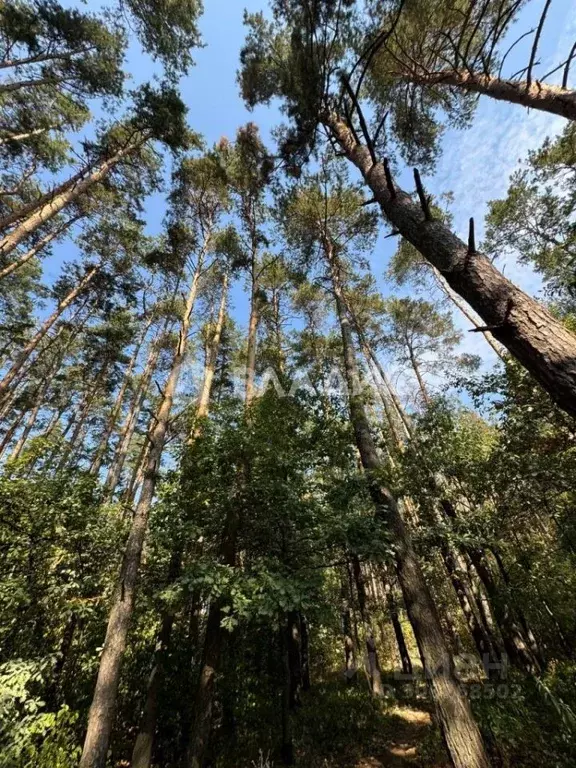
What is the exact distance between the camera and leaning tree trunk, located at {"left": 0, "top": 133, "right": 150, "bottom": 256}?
25.4 feet

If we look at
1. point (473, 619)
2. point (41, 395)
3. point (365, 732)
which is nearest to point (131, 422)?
point (41, 395)

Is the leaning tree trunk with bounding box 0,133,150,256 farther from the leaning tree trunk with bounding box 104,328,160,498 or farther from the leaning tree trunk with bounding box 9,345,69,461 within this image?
the leaning tree trunk with bounding box 104,328,160,498

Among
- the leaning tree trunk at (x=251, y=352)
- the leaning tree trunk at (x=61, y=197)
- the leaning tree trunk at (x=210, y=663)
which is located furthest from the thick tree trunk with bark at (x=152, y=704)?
the leaning tree trunk at (x=61, y=197)

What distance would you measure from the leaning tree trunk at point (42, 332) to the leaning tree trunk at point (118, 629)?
7.09m

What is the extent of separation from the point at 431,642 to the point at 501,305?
411 centimetres

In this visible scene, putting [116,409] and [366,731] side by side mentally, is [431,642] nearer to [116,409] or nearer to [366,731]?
[366,731]

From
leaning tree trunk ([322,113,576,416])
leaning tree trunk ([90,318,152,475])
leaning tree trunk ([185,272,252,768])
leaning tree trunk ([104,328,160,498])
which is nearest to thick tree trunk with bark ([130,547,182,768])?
leaning tree trunk ([185,272,252,768])

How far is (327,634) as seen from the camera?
11.5m

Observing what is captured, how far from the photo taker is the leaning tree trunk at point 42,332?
10.2m

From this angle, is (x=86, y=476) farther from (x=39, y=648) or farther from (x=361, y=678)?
(x=361, y=678)

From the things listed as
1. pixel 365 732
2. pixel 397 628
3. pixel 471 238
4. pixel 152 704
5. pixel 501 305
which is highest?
pixel 471 238

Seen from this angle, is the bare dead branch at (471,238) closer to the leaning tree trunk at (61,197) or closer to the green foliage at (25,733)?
the green foliage at (25,733)

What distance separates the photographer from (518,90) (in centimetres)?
485

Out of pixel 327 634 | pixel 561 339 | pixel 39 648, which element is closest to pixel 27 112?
pixel 39 648
